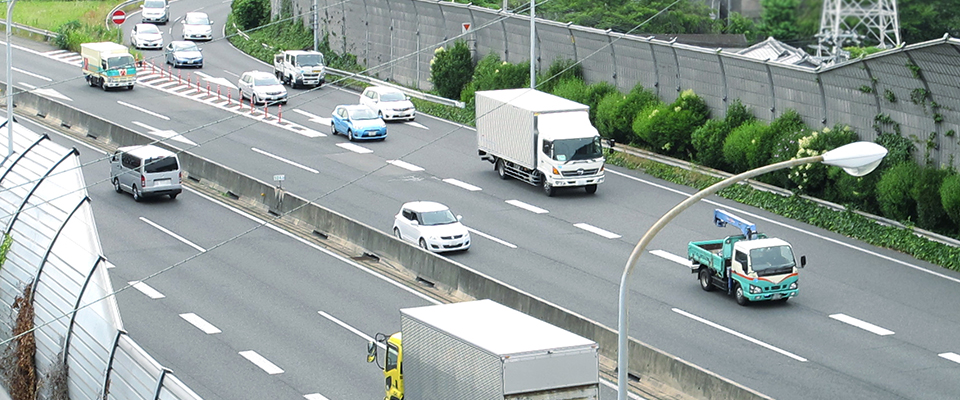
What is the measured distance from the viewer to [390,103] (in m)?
57.2

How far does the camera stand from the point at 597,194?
44.6 metres

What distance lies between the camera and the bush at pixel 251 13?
8844 centimetres

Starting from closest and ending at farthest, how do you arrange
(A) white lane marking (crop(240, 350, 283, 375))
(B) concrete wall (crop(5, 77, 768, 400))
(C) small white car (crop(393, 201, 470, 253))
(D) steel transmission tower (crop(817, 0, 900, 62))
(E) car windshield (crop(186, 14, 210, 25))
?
1. (D) steel transmission tower (crop(817, 0, 900, 62))
2. (B) concrete wall (crop(5, 77, 768, 400))
3. (A) white lane marking (crop(240, 350, 283, 375))
4. (C) small white car (crop(393, 201, 470, 253))
5. (E) car windshield (crop(186, 14, 210, 25))

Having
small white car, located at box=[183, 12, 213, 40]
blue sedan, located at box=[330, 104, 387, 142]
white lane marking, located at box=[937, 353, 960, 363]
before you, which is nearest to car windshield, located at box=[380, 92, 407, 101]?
blue sedan, located at box=[330, 104, 387, 142]

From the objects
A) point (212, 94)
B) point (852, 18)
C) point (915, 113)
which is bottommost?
point (212, 94)

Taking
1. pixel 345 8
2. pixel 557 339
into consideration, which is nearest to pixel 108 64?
pixel 345 8

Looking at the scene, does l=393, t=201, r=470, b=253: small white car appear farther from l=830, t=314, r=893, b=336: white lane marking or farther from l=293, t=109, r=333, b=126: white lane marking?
l=293, t=109, r=333, b=126: white lane marking

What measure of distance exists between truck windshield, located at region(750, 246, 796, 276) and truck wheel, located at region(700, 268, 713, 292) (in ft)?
5.78

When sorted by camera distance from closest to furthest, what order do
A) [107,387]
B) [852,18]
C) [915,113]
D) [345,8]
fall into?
1. [852,18]
2. [107,387]
3. [915,113]
4. [345,8]

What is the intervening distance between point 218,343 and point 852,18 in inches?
706

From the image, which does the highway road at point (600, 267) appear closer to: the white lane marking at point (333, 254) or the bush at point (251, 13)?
the white lane marking at point (333, 254)

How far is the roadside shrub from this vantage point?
124 ft

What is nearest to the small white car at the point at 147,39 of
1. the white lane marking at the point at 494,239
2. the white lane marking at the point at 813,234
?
the white lane marking at the point at 813,234

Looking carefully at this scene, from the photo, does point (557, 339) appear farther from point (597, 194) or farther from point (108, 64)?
point (108, 64)
